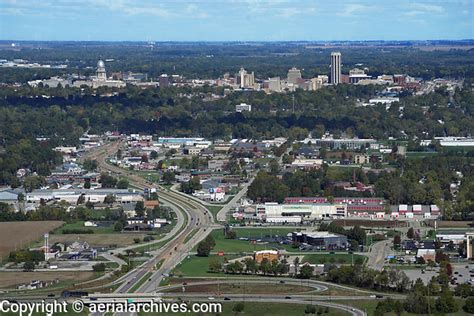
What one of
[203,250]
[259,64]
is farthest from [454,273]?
[259,64]

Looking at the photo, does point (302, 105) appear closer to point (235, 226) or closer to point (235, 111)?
point (235, 111)

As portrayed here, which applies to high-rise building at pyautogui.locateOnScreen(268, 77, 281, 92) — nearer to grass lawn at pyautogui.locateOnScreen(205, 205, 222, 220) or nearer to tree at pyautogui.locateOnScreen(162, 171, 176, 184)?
tree at pyautogui.locateOnScreen(162, 171, 176, 184)

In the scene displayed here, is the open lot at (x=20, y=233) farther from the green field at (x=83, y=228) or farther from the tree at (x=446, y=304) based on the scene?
the tree at (x=446, y=304)

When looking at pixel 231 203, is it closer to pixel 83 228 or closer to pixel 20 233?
pixel 83 228

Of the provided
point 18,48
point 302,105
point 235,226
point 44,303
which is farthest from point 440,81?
point 18,48

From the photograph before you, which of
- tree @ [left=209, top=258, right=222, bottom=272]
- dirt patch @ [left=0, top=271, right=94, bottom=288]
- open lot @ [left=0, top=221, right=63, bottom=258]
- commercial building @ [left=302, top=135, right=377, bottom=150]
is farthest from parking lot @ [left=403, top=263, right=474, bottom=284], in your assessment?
commercial building @ [left=302, top=135, right=377, bottom=150]

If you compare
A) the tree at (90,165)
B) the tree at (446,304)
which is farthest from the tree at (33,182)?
the tree at (446,304)
